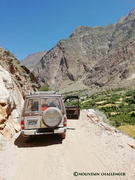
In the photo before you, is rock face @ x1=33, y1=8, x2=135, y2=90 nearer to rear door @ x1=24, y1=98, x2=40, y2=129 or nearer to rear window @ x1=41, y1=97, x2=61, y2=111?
rear window @ x1=41, y1=97, x2=61, y2=111

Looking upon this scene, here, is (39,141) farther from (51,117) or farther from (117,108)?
(117,108)

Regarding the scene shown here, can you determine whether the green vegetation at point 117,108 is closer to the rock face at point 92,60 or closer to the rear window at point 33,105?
the rear window at point 33,105

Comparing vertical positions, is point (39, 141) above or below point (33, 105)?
below

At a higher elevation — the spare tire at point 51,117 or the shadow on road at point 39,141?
the spare tire at point 51,117

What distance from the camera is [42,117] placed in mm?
5691

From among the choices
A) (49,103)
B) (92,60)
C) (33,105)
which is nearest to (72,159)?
(49,103)

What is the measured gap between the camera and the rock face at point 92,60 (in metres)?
98.1

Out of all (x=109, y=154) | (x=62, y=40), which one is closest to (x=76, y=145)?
(x=109, y=154)

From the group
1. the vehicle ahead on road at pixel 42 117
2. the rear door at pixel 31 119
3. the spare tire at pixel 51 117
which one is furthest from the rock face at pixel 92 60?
the rear door at pixel 31 119

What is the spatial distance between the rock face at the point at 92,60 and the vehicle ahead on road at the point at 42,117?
276ft

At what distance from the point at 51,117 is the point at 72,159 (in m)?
1.80

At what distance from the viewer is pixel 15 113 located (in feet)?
27.7

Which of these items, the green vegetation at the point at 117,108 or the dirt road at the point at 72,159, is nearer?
the dirt road at the point at 72,159

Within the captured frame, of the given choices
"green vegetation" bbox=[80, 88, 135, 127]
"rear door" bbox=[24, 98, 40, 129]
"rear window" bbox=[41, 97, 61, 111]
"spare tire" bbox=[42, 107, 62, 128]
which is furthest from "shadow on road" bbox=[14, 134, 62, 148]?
"green vegetation" bbox=[80, 88, 135, 127]
